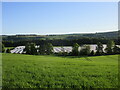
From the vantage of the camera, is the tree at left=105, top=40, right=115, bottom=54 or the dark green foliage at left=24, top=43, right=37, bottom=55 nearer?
the dark green foliage at left=24, top=43, right=37, bottom=55

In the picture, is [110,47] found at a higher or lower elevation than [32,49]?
higher

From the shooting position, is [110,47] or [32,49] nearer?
[32,49]

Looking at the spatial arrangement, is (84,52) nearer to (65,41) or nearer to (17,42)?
(65,41)

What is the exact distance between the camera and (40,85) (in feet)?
16.6

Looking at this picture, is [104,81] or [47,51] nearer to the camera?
[104,81]

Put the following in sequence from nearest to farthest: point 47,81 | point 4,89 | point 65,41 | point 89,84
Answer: point 4,89 → point 89,84 → point 47,81 → point 65,41

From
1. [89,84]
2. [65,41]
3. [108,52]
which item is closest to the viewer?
[89,84]

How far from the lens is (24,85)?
16.6ft

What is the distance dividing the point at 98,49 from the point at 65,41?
31.2 metres

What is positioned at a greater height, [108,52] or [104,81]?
[104,81]

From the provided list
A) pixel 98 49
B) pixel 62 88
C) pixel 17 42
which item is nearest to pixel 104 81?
pixel 62 88

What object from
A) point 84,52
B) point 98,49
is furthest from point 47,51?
point 98,49

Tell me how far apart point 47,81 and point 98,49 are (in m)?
48.2

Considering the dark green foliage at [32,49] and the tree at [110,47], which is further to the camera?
the tree at [110,47]
